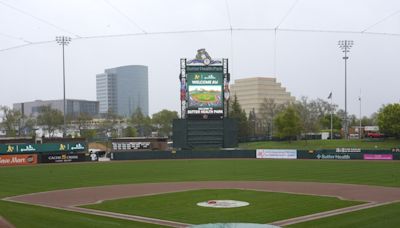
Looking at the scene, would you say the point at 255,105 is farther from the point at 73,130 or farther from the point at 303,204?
the point at 303,204

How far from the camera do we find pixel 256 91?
163m

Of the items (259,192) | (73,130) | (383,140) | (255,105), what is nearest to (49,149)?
(259,192)

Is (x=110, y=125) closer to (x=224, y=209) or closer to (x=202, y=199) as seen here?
(x=202, y=199)

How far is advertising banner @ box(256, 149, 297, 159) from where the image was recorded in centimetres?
5688

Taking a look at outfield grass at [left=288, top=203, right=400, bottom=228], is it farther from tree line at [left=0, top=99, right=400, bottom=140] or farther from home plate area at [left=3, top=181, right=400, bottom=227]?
tree line at [left=0, top=99, right=400, bottom=140]

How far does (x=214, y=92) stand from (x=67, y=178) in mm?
27244

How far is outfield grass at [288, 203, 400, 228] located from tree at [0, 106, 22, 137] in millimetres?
98490

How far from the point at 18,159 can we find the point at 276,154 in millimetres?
30857

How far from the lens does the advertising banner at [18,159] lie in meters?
54.0

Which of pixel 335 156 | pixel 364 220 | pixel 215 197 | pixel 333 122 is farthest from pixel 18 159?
pixel 333 122

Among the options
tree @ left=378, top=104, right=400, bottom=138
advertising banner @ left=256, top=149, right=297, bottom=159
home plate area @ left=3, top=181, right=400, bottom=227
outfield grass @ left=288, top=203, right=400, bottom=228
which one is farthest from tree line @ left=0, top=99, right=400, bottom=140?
outfield grass @ left=288, top=203, right=400, bottom=228

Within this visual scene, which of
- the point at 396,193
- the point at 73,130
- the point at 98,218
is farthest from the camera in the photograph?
the point at 73,130

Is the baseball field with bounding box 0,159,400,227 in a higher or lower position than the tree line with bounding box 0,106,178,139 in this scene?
lower

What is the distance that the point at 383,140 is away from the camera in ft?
279
